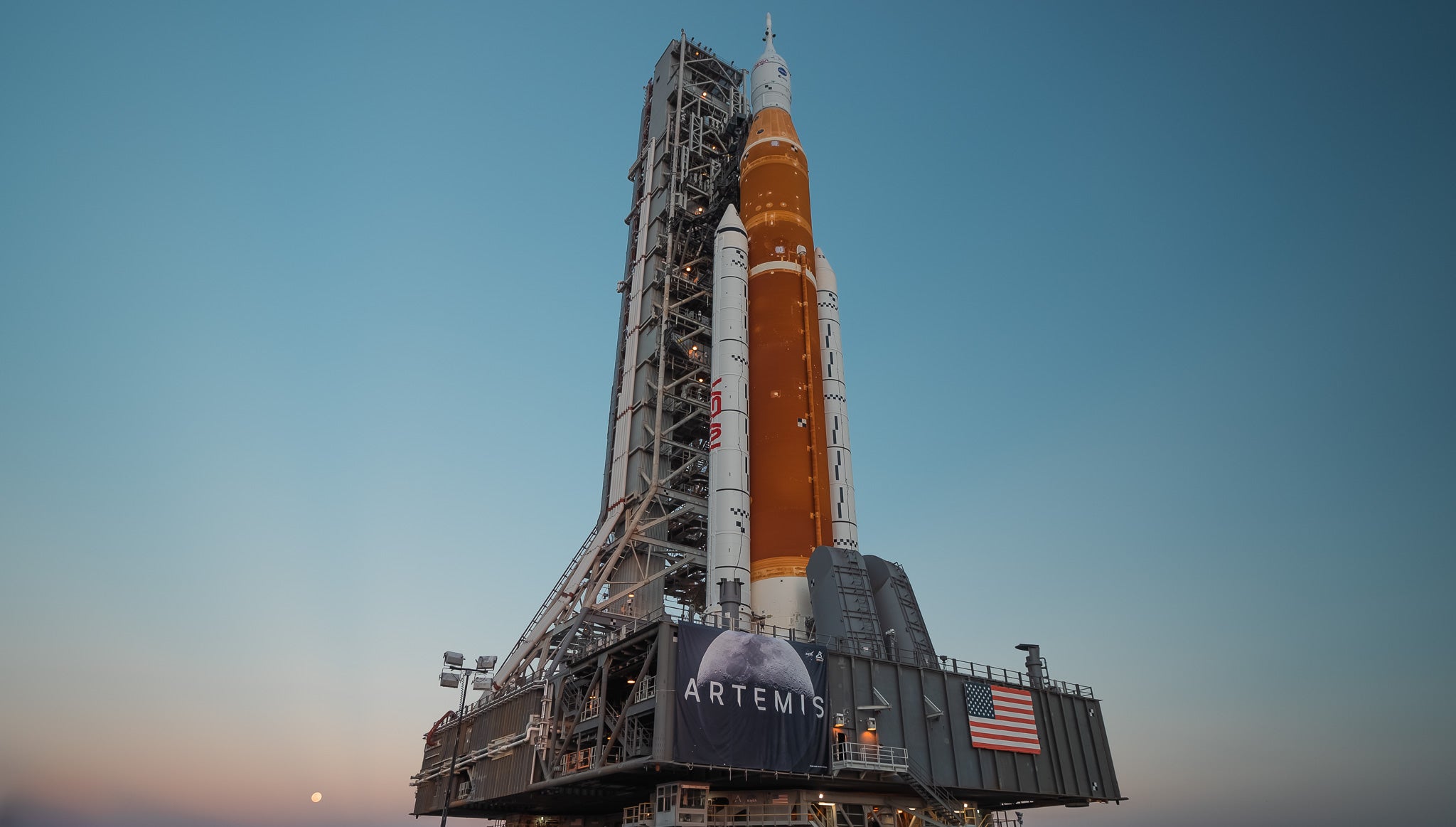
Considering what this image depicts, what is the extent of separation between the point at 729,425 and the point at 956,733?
13923 millimetres

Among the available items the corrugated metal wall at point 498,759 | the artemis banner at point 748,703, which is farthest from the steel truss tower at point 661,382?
the artemis banner at point 748,703

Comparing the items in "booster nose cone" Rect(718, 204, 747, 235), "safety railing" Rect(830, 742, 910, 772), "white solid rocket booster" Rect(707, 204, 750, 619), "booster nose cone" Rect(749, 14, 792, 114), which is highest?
"booster nose cone" Rect(749, 14, 792, 114)

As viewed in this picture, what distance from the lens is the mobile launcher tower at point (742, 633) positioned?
2650 cm

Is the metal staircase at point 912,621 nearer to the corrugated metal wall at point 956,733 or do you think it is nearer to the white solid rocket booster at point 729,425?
the corrugated metal wall at point 956,733

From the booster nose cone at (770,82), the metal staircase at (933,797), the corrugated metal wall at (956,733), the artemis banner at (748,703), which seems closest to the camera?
the artemis banner at (748,703)

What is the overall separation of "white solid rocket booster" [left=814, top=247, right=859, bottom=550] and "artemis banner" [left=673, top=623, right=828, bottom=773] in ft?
25.5

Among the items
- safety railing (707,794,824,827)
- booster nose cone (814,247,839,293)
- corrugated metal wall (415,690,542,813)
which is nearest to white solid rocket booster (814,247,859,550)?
booster nose cone (814,247,839,293)

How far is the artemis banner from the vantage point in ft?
82.5

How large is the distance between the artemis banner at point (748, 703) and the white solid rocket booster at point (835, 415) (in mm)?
7785

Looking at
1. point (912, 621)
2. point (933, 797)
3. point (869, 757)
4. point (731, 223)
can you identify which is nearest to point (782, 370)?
point (731, 223)

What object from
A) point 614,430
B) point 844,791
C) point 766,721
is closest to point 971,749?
point 844,791

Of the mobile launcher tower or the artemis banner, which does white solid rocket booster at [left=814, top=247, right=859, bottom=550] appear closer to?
the mobile launcher tower

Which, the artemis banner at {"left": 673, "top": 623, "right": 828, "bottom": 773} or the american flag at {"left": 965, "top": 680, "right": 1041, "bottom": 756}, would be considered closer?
the artemis banner at {"left": 673, "top": 623, "right": 828, "bottom": 773}

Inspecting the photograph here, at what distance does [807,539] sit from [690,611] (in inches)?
586
